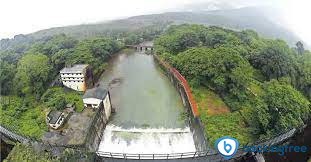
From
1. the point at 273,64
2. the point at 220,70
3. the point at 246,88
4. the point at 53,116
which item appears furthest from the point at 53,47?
the point at 273,64

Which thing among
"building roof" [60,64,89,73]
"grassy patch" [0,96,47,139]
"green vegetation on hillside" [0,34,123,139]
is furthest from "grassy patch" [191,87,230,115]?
"grassy patch" [0,96,47,139]

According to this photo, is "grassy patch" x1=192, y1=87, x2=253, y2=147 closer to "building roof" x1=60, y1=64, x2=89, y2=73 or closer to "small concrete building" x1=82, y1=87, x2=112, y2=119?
"small concrete building" x1=82, y1=87, x2=112, y2=119

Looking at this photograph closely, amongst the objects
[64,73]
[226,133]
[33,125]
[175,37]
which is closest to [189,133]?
[226,133]

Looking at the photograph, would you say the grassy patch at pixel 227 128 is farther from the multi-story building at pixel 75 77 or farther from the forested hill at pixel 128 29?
the forested hill at pixel 128 29

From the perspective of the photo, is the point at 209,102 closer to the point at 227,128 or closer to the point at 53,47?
the point at 227,128

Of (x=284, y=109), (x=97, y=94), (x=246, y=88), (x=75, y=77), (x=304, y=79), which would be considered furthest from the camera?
(x=75, y=77)

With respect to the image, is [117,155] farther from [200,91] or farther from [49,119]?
[200,91]
